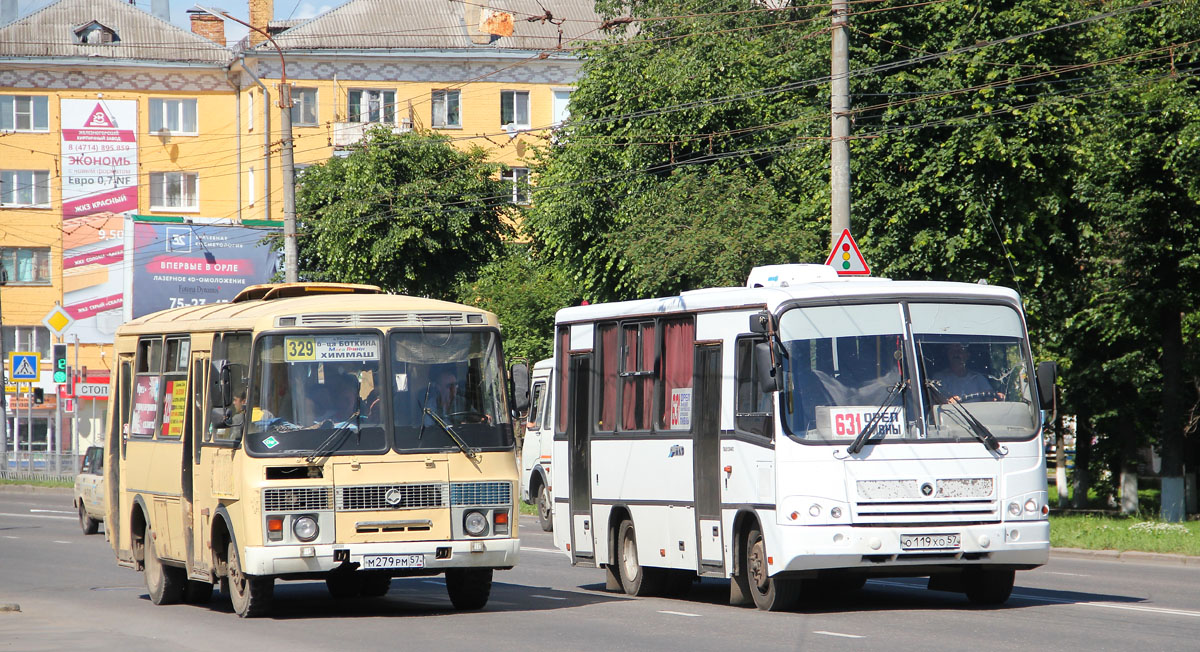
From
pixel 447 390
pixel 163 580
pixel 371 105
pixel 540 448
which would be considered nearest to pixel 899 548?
pixel 447 390

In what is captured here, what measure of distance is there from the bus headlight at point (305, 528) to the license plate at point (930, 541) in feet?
15.8

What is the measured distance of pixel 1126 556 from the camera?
71.2 ft

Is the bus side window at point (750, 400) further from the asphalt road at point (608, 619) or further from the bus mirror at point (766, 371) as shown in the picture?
the asphalt road at point (608, 619)

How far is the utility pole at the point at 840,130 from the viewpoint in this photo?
21.5m

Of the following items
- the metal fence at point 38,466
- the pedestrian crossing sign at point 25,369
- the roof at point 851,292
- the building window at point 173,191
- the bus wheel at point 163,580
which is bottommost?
the metal fence at point 38,466

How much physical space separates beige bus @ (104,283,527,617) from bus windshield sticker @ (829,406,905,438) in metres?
2.85

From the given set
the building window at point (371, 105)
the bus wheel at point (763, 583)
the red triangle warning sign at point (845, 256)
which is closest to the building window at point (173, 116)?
the building window at point (371, 105)

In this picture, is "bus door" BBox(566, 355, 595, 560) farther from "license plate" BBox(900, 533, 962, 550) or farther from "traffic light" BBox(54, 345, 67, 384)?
"traffic light" BBox(54, 345, 67, 384)

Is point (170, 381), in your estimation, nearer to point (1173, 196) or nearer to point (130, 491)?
point (130, 491)

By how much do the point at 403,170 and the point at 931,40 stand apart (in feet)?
72.2

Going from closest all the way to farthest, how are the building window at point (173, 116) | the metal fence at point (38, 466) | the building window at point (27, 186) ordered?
the metal fence at point (38, 466)
the building window at point (27, 186)
the building window at point (173, 116)

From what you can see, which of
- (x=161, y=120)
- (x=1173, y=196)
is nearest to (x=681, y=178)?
(x=1173, y=196)

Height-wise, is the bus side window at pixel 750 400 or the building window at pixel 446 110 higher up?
the building window at pixel 446 110

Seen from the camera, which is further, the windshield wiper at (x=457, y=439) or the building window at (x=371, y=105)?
the building window at (x=371, y=105)
